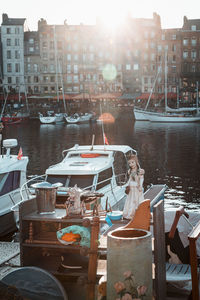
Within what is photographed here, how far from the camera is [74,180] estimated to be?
1412cm

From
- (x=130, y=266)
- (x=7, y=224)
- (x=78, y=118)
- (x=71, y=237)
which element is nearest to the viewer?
(x=130, y=266)

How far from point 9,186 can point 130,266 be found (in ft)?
34.3

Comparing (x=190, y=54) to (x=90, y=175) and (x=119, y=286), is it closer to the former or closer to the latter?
(x=90, y=175)

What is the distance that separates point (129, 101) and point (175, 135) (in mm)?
44468

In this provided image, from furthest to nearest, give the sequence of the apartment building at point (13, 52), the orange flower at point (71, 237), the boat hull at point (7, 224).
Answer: the apartment building at point (13, 52), the boat hull at point (7, 224), the orange flower at point (71, 237)

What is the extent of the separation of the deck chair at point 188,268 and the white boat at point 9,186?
8519 millimetres

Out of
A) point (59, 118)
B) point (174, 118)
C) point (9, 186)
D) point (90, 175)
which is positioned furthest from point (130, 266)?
point (59, 118)

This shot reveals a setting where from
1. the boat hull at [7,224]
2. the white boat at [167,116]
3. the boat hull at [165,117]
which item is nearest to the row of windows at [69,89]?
the white boat at [167,116]

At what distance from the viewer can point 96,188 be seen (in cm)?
1398

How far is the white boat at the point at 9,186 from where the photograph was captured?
14.2 meters

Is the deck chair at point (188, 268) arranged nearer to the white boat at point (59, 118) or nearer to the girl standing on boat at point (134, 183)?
the girl standing on boat at point (134, 183)

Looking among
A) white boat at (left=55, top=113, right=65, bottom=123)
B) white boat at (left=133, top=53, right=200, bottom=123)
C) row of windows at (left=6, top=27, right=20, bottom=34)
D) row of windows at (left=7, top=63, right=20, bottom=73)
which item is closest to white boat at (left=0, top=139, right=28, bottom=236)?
white boat at (left=133, top=53, right=200, bottom=123)

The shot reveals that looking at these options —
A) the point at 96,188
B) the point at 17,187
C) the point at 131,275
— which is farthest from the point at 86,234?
the point at 17,187

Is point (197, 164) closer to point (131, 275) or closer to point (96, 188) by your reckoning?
point (96, 188)
